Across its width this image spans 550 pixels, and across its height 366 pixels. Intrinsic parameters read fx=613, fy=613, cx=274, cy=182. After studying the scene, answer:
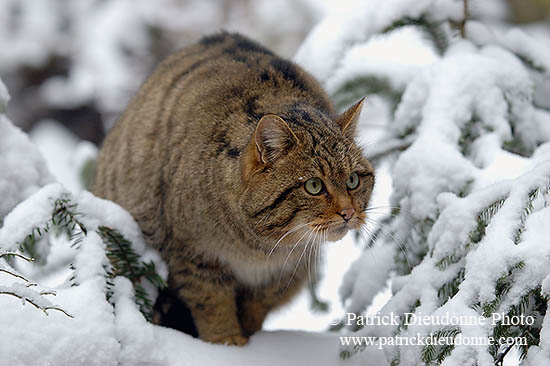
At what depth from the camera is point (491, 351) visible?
1.60m

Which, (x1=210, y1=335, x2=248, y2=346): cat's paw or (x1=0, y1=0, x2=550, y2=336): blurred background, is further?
(x1=0, y1=0, x2=550, y2=336): blurred background

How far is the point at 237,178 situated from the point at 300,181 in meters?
0.26

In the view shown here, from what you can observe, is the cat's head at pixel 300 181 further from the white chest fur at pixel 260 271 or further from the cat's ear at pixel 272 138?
the white chest fur at pixel 260 271

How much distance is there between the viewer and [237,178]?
227 cm

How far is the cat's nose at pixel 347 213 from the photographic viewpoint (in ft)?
7.03

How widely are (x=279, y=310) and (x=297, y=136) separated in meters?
0.98

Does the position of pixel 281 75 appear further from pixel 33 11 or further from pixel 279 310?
pixel 33 11

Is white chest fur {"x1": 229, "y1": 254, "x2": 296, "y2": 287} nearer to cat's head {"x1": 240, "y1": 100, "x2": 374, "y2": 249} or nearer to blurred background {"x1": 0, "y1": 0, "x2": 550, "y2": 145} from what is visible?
cat's head {"x1": 240, "y1": 100, "x2": 374, "y2": 249}

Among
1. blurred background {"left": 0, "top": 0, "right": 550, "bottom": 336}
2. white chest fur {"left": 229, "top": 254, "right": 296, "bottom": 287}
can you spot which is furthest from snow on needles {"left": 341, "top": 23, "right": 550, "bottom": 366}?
blurred background {"left": 0, "top": 0, "right": 550, "bottom": 336}

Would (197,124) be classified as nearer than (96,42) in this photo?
Yes

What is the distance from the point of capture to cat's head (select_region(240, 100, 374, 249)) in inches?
84.4

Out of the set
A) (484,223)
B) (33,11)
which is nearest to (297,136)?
(484,223)

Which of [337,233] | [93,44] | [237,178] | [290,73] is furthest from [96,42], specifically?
[337,233]

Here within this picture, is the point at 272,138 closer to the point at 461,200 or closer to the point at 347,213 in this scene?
the point at 347,213
